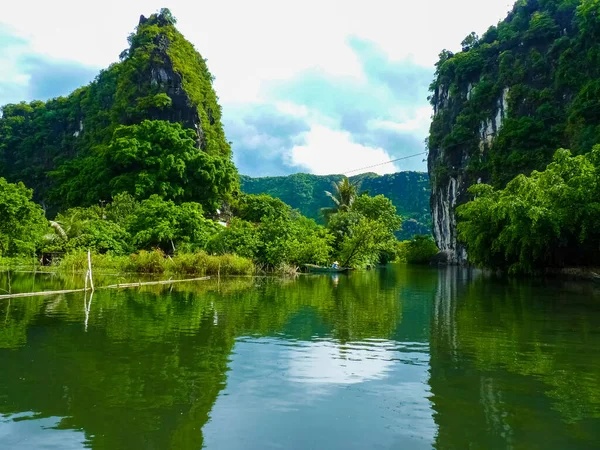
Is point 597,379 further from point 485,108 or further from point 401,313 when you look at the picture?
point 485,108

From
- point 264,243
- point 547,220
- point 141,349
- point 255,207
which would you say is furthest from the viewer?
point 255,207

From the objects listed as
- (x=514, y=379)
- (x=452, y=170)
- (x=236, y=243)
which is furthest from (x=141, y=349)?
(x=452, y=170)

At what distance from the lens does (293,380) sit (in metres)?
6.88

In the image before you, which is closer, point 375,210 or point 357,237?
point 357,237

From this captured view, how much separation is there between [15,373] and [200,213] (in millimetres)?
29418

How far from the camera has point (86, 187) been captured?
47.4m

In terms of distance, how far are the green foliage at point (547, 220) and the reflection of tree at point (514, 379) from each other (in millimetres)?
14908

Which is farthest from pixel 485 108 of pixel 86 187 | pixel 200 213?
pixel 86 187

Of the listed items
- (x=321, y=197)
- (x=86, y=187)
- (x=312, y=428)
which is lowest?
(x=312, y=428)

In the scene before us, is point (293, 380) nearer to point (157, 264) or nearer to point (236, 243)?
point (157, 264)

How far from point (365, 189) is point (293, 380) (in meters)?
108

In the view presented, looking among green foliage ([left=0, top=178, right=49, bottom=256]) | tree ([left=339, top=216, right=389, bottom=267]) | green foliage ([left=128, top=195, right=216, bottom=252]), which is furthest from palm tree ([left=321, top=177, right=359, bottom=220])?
green foliage ([left=0, top=178, right=49, bottom=256])

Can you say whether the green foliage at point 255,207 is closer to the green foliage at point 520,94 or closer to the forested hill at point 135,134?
the forested hill at point 135,134

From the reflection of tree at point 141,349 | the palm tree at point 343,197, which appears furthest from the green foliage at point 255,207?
the reflection of tree at point 141,349
